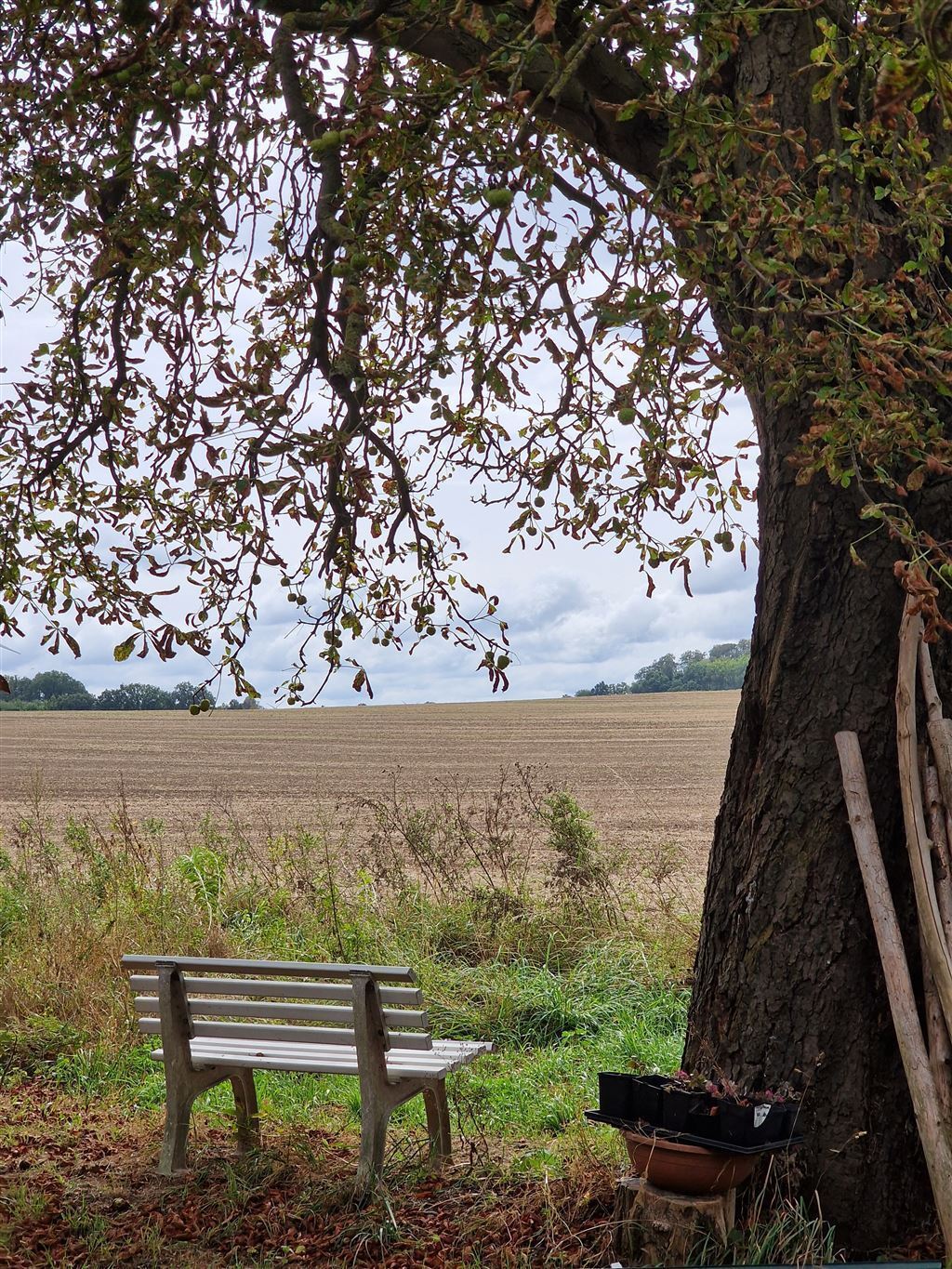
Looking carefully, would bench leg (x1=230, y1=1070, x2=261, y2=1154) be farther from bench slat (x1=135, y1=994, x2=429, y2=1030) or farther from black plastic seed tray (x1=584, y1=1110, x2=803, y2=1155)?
black plastic seed tray (x1=584, y1=1110, x2=803, y2=1155)

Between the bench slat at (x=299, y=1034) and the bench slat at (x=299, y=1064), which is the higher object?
the bench slat at (x=299, y=1034)

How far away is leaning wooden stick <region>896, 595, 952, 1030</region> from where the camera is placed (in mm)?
3807

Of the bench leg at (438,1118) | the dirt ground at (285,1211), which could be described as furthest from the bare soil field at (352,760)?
the bench leg at (438,1118)

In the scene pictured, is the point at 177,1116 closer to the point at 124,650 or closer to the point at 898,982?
the point at 124,650

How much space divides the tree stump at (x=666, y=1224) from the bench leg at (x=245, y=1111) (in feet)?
5.73

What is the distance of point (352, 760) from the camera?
3167 centimetres

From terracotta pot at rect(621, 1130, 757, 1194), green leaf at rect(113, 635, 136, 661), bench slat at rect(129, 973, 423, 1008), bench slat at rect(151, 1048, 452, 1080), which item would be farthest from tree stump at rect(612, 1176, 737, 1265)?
green leaf at rect(113, 635, 136, 661)

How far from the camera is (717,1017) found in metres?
4.11

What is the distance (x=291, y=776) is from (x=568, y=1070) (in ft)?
68.3

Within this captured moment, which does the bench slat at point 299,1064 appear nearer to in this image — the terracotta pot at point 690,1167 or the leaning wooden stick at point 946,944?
the terracotta pot at point 690,1167

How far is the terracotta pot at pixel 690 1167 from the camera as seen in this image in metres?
3.62

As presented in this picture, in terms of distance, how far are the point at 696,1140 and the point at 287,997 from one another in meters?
1.66

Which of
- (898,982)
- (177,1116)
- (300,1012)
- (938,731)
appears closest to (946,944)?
(898,982)

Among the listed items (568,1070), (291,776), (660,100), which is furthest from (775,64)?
(291,776)
